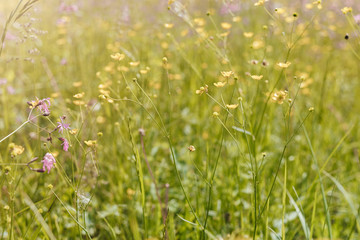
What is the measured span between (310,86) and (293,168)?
1195 mm

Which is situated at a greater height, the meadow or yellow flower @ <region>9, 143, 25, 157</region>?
yellow flower @ <region>9, 143, 25, 157</region>

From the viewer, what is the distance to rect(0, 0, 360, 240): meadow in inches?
49.1

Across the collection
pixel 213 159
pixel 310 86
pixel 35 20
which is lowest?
pixel 310 86

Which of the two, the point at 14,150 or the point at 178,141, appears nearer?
the point at 14,150

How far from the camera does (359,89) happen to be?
2.94m

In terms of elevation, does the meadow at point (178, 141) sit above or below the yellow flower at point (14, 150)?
below

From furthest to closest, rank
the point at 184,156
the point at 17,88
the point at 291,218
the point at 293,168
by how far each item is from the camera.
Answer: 1. the point at 17,88
2. the point at 184,156
3. the point at 293,168
4. the point at 291,218

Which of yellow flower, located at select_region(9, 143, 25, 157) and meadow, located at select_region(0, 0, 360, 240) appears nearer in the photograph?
yellow flower, located at select_region(9, 143, 25, 157)

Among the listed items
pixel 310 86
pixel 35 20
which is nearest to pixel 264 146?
pixel 310 86

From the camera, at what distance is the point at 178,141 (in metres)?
2.32

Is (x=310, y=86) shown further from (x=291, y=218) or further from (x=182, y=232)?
(x=182, y=232)

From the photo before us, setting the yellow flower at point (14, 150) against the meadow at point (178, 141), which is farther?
the meadow at point (178, 141)

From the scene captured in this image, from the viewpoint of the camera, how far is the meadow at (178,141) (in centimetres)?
125

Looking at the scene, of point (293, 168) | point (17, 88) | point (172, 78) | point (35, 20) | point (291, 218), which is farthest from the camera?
point (17, 88)
